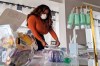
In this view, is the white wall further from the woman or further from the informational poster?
the informational poster

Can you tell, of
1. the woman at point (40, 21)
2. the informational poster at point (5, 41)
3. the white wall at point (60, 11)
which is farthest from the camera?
the white wall at point (60, 11)

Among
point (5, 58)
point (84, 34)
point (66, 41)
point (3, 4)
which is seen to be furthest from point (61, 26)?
point (5, 58)

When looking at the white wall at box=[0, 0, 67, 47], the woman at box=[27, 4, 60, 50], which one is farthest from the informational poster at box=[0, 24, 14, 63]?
the white wall at box=[0, 0, 67, 47]

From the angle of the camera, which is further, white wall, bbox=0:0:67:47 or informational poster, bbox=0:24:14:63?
white wall, bbox=0:0:67:47

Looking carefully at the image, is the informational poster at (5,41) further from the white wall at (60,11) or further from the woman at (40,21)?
the white wall at (60,11)

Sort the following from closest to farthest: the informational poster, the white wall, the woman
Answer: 1. the informational poster
2. the woman
3. the white wall

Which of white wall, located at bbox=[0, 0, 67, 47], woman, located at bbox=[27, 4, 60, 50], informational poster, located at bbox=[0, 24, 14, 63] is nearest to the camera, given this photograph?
informational poster, located at bbox=[0, 24, 14, 63]

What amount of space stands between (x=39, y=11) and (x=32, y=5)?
822 mm

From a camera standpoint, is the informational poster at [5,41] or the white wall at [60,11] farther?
the white wall at [60,11]

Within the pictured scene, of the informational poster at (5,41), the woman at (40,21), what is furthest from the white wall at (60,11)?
the informational poster at (5,41)

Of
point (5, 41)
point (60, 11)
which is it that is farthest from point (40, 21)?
point (5, 41)

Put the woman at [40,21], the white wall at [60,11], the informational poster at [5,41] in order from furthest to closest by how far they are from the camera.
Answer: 1. the white wall at [60,11]
2. the woman at [40,21]
3. the informational poster at [5,41]

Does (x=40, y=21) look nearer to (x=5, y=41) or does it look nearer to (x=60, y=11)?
(x=60, y=11)

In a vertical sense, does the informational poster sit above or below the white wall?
below
